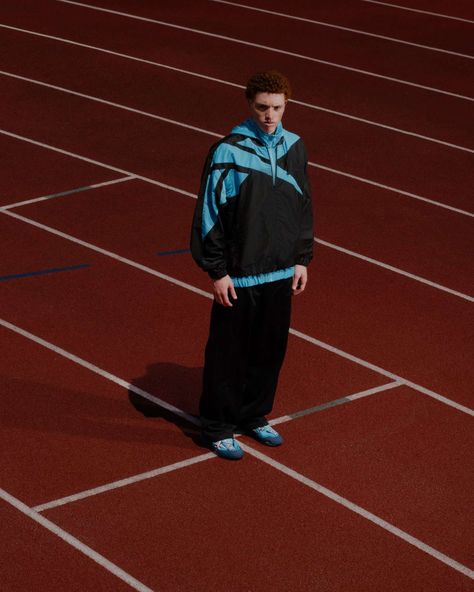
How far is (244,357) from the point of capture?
235 inches

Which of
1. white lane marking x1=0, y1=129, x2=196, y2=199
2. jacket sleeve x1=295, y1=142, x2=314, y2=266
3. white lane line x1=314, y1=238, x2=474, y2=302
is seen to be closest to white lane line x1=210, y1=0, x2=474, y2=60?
white lane marking x1=0, y1=129, x2=196, y2=199

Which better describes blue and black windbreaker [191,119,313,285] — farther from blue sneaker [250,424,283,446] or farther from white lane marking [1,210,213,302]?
white lane marking [1,210,213,302]

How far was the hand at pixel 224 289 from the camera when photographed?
564cm

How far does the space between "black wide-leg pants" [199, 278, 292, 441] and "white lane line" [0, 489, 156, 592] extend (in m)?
1.03

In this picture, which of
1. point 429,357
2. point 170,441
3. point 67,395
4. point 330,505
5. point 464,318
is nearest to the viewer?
point 330,505

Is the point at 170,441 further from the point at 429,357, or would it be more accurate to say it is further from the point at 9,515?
the point at 429,357

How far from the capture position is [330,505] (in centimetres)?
570

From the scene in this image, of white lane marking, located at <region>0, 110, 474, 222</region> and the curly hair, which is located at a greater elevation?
the curly hair

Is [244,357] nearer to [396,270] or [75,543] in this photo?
[75,543]

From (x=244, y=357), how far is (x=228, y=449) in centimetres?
48

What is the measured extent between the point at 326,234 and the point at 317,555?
160 inches

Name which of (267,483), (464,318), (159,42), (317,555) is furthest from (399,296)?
(159,42)

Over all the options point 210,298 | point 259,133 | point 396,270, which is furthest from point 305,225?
point 396,270

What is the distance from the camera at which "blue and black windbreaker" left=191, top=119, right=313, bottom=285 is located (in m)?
5.59
